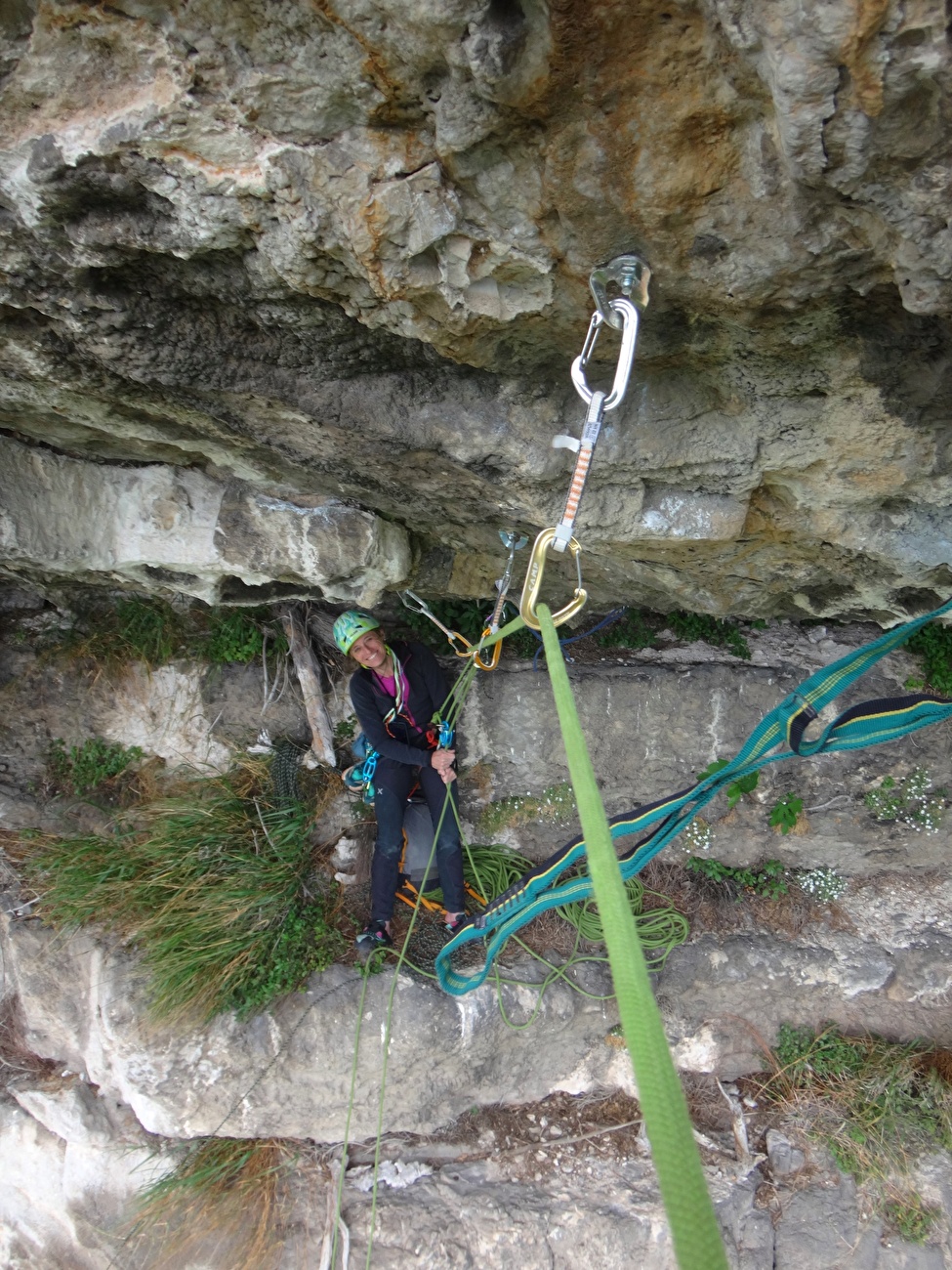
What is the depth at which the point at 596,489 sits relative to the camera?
8.12ft

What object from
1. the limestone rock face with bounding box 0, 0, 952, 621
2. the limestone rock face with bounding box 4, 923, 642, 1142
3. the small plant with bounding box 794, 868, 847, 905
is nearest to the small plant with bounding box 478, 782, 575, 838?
the limestone rock face with bounding box 4, 923, 642, 1142

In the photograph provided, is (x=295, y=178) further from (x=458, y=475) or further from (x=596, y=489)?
(x=596, y=489)

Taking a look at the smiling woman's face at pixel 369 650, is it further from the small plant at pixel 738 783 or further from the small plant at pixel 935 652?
the small plant at pixel 935 652

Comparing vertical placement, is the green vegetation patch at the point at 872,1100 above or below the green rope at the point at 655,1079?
below

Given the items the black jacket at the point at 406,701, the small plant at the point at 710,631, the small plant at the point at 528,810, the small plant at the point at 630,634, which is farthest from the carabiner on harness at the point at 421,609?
the small plant at the point at 710,631

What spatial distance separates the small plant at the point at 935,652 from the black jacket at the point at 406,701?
237 centimetres

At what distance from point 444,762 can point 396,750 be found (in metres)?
0.27

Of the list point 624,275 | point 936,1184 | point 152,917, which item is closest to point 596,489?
point 624,275

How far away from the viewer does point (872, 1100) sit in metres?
3.91

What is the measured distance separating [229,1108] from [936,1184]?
12.0ft

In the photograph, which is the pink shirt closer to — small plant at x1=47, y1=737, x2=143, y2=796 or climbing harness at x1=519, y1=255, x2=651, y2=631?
small plant at x1=47, y1=737, x2=143, y2=796

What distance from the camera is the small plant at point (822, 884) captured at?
420cm

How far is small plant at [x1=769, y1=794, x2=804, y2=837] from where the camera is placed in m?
3.95

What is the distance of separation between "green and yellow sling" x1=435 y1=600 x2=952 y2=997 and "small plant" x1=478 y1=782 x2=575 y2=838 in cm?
75
